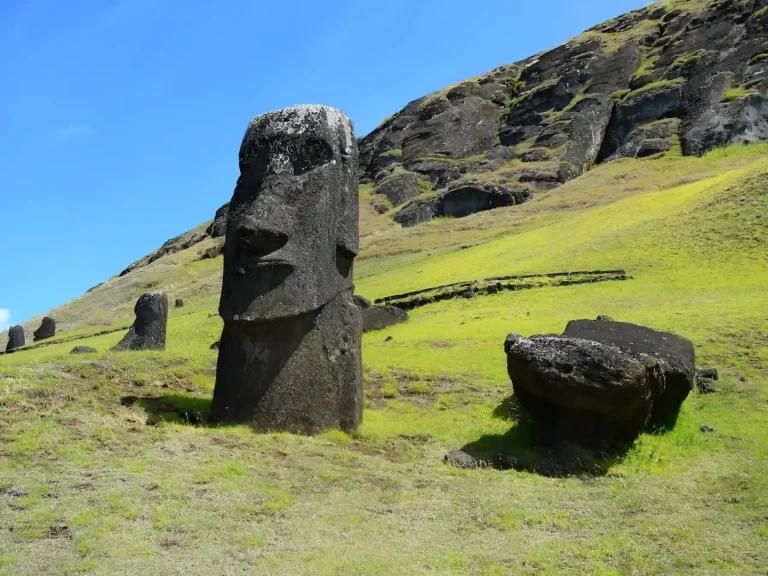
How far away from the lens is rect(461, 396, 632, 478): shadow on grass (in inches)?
391

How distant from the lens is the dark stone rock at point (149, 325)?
24.6 meters

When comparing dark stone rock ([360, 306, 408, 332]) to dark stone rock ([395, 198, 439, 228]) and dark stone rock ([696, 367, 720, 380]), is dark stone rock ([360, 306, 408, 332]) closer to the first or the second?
dark stone rock ([696, 367, 720, 380])

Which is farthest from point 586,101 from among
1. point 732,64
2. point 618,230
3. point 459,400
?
point 459,400

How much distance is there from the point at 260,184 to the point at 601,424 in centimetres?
589

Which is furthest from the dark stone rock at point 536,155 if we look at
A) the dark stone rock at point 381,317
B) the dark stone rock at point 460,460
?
the dark stone rock at point 460,460

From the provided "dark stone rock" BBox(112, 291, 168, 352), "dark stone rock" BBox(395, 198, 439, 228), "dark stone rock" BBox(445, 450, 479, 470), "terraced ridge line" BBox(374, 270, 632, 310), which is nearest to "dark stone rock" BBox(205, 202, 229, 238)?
Answer: "dark stone rock" BBox(395, 198, 439, 228)

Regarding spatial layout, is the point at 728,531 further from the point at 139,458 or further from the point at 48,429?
the point at 48,429

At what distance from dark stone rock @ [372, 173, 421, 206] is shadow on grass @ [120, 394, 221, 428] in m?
79.4

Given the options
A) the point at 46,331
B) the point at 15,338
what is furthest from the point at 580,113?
the point at 15,338

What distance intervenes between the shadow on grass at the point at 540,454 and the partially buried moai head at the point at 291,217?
3137mm

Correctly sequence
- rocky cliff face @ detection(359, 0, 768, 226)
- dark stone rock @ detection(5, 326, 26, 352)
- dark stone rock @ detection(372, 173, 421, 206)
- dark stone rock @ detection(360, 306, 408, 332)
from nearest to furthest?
dark stone rock @ detection(360, 306, 408, 332), dark stone rock @ detection(5, 326, 26, 352), rocky cliff face @ detection(359, 0, 768, 226), dark stone rock @ detection(372, 173, 421, 206)

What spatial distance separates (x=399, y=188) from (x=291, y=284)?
8448 cm

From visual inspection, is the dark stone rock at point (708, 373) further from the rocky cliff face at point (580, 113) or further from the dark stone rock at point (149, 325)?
the rocky cliff face at point (580, 113)

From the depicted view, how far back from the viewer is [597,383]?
1007 cm
